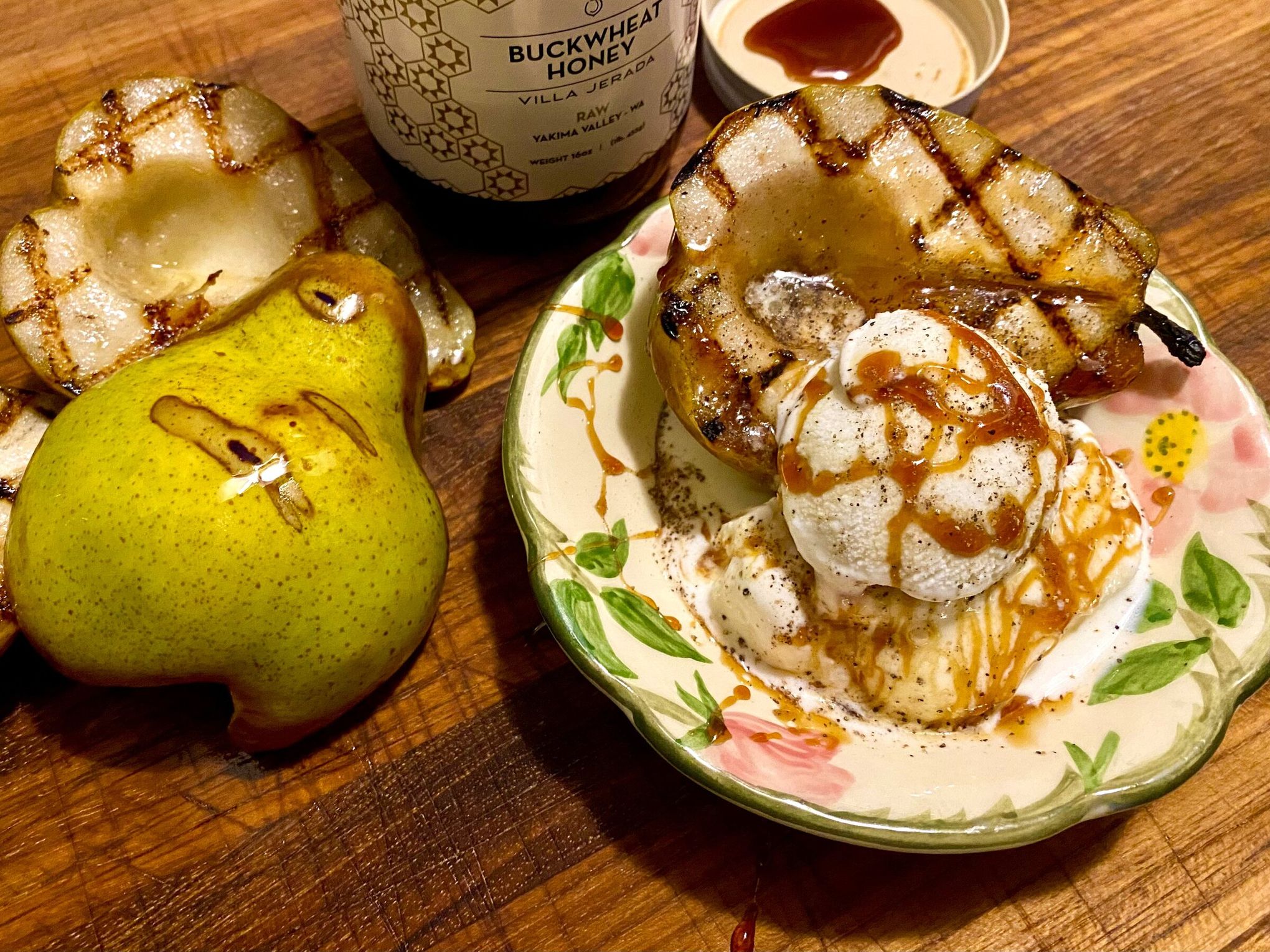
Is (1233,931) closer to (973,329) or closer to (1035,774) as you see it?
(1035,774)

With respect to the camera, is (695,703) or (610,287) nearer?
(695,703)

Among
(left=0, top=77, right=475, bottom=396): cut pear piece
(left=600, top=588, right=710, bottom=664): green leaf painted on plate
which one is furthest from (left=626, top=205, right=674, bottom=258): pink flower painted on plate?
(left=600, top=588, right=710, bottom=664): green leaf painted on plate

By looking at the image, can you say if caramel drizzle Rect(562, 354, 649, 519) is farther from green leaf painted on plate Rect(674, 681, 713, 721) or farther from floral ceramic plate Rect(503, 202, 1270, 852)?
green leaf painted on plate Rect(674, 681, 713, 721)

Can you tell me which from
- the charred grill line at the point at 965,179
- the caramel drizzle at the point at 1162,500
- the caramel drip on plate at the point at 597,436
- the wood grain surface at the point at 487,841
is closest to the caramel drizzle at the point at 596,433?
the caramel drip on plate at the point at 597,436

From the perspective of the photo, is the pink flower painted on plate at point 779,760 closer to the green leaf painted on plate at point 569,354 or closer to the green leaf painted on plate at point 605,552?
the green leaf painted on plate at point 605,552

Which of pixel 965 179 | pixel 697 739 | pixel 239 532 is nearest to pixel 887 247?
pixel 965 179

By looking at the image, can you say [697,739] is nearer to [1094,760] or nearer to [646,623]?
[646,623]
